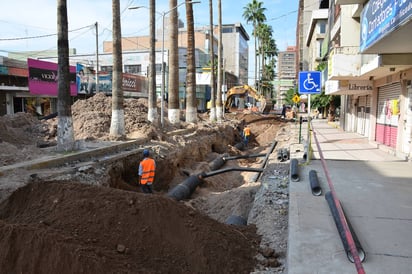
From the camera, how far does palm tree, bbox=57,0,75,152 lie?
12.2 meters

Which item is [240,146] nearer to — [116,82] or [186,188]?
[116,82]

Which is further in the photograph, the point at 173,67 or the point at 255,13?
the point at 255,13

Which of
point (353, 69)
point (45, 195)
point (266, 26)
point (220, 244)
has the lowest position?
point (220, 244)

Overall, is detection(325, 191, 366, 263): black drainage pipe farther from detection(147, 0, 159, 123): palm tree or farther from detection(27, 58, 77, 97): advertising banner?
detection(27, 58, 77, 97): advertising banner

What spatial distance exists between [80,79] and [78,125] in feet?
66.1

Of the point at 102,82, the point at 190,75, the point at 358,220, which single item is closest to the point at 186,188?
the point at 358,220

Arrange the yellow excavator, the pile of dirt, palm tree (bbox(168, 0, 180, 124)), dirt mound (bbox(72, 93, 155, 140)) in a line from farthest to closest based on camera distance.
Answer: the yellow excavator
palm tree (bbox(168, 0, 180, 124))
dirt mound (bbox(72, 93, 155, 140))
the pile of dirt

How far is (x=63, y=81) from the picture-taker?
40.2 ft

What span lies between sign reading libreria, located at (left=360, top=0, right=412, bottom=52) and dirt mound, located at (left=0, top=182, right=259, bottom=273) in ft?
17.0

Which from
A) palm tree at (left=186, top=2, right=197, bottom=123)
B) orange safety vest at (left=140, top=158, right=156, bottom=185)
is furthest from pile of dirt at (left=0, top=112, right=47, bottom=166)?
palm tree at (left=186, top=2, right=197, bottom=123)

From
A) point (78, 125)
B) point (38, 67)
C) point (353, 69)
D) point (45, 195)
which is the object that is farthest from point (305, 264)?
point (38, 67)

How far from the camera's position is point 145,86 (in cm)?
4594

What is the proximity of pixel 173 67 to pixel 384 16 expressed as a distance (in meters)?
14.2

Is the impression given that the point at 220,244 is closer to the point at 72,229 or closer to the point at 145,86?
the point at 72,229
